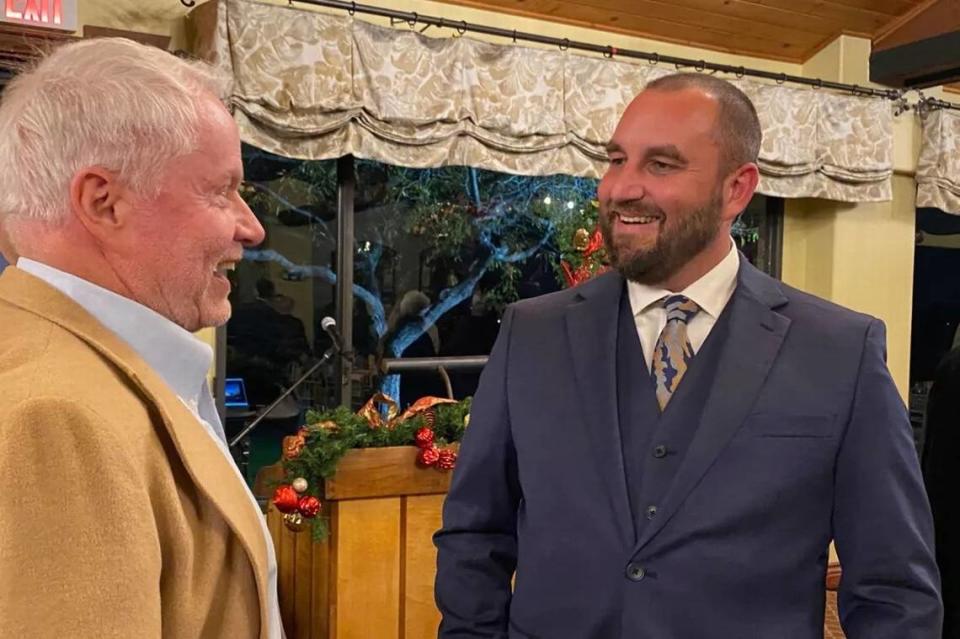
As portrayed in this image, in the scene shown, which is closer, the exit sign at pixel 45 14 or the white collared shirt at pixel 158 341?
the white collared shirt at pixel 158 341

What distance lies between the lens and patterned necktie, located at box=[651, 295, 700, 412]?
145cm

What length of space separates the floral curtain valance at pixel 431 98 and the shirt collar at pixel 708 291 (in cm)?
222

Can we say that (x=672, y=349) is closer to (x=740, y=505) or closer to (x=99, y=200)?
(x=740, y=505)

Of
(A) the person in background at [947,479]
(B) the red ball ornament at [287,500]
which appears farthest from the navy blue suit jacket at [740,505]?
(B) the red ball ornament at [287,500]

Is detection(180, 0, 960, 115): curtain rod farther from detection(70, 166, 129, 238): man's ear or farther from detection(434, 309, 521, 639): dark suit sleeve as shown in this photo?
detection(70, 166, 129, 238): man's ear

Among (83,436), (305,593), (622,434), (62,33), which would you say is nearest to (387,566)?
(305,593)

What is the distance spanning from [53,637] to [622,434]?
0.89 m

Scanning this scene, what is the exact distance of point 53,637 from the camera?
717 mm

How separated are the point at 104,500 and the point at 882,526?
1.06 meters

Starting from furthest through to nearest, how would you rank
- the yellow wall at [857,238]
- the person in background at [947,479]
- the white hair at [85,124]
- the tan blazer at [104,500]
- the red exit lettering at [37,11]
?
the yellow wall at [857,238], the red exit lettering at [37,11], the person in background at [947,479], the white hair at [85,124], the tan blazer at [104,500]

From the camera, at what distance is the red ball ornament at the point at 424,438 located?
8.14 feet

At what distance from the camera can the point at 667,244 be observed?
148 centimetres

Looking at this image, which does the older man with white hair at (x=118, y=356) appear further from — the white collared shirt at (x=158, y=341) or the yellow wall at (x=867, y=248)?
the yellow wall at (x=867, y=248)

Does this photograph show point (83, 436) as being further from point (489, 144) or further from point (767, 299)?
point (489, 144)
